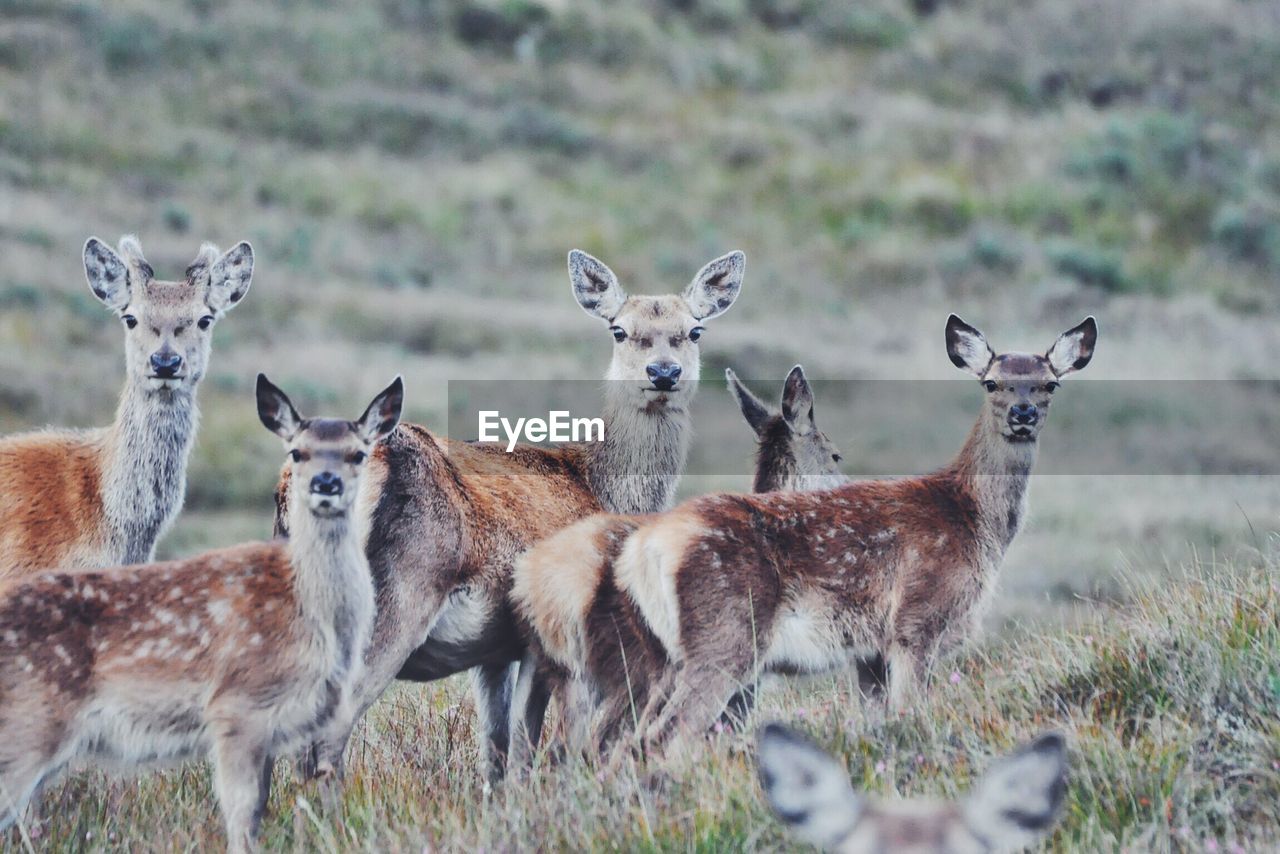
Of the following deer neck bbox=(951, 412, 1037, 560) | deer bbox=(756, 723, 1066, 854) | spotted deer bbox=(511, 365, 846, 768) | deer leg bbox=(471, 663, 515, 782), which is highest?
deer neck bbox=(951, 412, 1037, 560)

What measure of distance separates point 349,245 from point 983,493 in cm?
3261

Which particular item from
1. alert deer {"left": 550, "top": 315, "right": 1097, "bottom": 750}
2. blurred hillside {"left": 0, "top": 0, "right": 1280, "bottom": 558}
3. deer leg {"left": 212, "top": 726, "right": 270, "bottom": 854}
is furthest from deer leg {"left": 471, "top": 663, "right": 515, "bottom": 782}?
blurred hillside {"left": 0, "top": 0, "right": 1280, "bottom": 558}

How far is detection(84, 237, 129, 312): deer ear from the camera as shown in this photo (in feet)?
30.6

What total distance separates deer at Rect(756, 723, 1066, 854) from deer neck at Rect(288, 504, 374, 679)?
2823 millimetres

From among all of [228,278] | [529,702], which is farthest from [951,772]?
[228,278]

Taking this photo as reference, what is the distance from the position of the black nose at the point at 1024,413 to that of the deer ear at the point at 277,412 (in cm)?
313

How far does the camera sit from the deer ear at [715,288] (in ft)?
33.1

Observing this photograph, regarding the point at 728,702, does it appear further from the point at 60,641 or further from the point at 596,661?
the point at 60,641

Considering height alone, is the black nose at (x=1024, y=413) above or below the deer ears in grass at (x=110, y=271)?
below

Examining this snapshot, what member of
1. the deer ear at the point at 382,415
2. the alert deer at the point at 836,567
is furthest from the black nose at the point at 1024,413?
the deer ear at the point at 382,415

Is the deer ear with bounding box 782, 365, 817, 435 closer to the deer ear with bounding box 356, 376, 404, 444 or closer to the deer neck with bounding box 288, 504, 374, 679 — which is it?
the deer ear with bounding box 356, 376, 404, 444

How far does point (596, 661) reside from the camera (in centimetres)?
740

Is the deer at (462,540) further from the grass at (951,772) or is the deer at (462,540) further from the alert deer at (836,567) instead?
the alert deer at (836,567)

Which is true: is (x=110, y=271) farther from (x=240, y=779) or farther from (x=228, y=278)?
(x=240, y=779)
